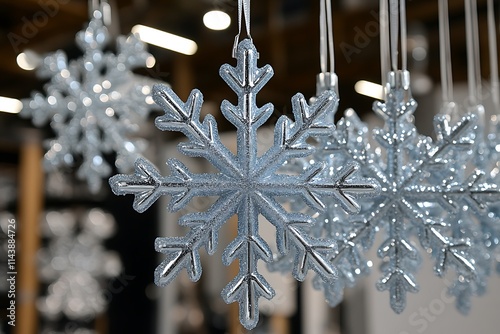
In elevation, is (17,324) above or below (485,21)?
below

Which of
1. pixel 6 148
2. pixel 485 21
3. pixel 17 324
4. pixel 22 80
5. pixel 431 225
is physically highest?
pixel 485 21

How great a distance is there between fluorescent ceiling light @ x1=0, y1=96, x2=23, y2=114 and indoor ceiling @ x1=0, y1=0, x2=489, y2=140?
39mm

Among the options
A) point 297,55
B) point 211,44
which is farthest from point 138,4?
point 297,55

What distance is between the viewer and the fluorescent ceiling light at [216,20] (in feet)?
11.4

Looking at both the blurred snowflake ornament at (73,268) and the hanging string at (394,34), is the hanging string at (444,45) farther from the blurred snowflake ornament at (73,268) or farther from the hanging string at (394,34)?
the blurred snowflake ornament at (73,268)

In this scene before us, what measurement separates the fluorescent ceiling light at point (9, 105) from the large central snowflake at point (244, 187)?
2.81 m

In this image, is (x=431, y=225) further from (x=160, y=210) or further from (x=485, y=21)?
(x=160, y=210)

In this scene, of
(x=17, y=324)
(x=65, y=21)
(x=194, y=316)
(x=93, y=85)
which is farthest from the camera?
(x=194, y=316)

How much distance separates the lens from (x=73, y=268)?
155 inches

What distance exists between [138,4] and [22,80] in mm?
618

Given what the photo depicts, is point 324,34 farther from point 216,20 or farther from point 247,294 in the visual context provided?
point 216,20

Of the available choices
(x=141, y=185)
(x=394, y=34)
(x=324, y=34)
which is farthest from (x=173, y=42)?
(x=141, y=185)

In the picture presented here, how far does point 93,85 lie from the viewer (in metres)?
1.53

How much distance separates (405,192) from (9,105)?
2.87 m
